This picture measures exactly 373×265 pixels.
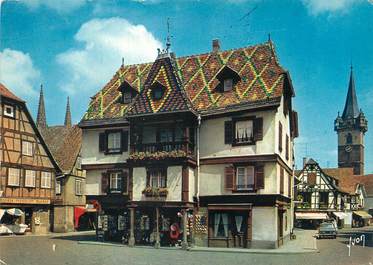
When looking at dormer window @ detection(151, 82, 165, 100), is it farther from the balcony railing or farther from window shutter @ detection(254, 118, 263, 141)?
window shutter @ detection(254, 118, 263, 141)

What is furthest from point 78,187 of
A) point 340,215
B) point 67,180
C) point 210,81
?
point 340,215

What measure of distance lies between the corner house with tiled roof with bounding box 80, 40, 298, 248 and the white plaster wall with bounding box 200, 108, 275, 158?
5 cm

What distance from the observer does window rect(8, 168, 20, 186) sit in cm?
3302

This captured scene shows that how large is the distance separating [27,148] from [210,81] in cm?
1584

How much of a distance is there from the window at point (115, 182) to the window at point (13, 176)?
936cm

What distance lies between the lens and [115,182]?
27.7 m

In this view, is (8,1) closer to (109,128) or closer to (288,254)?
(109,128)

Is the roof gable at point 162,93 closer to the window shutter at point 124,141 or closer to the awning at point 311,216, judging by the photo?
the window shutter at point 124,141

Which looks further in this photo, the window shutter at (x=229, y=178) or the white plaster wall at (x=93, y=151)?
the white plaster wall at (x=93, y=151)

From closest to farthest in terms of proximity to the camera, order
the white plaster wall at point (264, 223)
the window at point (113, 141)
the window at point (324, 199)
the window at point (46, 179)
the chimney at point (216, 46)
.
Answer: the white plaster wall at point (264, 223) → the window at point (113, 141) → the chimney at point (216, 46) → the window at point (46, 179) → the window at point (324, 199)

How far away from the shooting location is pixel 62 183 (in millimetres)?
40250

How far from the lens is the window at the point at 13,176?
33.0 meters

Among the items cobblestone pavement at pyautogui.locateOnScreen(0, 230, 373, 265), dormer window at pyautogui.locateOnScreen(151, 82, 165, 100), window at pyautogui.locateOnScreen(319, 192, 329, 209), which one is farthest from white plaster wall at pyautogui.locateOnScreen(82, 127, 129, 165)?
window at pyautogui.locateOnScreen(319, 192, 329, 209)

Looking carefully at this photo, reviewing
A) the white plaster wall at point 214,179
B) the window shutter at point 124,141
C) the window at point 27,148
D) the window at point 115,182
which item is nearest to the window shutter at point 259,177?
the white plaster wall at point 214,179
